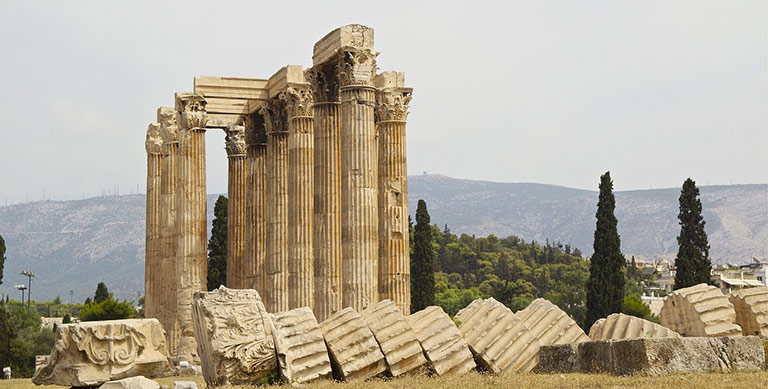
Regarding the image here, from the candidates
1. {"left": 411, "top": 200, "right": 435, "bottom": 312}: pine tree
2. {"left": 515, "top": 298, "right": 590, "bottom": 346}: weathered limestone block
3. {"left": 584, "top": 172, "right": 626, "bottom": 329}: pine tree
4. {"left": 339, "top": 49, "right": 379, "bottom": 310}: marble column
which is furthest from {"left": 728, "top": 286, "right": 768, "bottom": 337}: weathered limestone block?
{"left": 584, "top": 172, "right": 626, "bottom": 329}: pine tree

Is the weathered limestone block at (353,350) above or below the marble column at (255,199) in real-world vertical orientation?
below

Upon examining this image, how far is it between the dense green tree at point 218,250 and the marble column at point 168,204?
18986mm

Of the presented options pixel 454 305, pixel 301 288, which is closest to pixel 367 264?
pixel 301 288

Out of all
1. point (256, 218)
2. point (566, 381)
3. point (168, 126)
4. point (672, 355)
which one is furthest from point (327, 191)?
point (672, 355)

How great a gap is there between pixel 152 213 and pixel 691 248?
32.3m

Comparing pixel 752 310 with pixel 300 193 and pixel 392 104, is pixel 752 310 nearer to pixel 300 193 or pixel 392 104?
pixel 392 104

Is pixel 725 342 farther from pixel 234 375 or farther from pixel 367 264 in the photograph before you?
pixel 367 264

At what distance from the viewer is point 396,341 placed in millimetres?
18141

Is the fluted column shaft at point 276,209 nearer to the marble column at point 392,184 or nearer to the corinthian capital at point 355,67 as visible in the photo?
the marble column at point 392,184

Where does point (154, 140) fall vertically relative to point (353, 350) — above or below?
above

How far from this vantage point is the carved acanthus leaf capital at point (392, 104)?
3322 centimetres

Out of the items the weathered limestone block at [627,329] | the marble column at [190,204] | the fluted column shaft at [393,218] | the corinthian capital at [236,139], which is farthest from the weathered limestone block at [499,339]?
the corinthian capital at [236,139]

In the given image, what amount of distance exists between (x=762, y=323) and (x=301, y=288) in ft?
51.9

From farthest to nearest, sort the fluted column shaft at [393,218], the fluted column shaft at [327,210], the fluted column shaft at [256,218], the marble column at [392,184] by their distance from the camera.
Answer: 1. the fluted column shaft at [256,218]
2. the marble column at [392,184]
3. the fluted column shaft at [393,218]
4. the fluted column shaft at [327,210]
